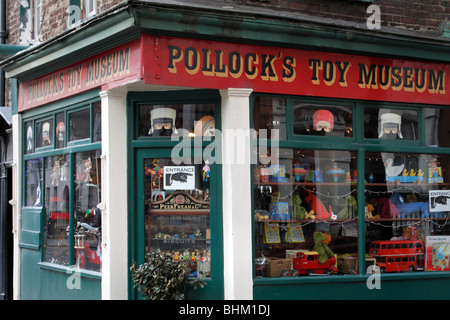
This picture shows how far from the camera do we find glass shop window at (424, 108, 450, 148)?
8461mm

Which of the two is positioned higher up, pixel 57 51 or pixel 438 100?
pixel 57 51

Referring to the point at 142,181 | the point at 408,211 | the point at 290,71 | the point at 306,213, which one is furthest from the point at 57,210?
the point at 408,211

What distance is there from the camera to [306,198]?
7789mm

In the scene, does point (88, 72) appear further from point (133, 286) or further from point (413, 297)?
point (413, 297)

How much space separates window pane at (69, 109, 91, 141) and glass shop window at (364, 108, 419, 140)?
3.74 meters

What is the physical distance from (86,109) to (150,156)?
138 cm

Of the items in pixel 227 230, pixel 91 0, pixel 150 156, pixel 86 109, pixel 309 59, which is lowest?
pixel 227 230

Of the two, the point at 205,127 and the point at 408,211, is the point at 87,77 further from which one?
the point at 408,211

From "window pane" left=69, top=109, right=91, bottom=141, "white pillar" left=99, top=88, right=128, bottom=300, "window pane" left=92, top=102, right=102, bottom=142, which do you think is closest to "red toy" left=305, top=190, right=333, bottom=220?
"white pillar" left=99, top=88, right=128, bottom=300

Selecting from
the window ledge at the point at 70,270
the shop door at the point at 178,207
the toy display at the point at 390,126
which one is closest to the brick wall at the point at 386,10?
the toy display at the point at 390,126

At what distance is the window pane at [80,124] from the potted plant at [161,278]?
2147mm

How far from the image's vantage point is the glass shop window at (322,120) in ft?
25.2

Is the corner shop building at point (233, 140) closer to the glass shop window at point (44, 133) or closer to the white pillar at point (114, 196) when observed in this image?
the white pillar at point (114, 196)
